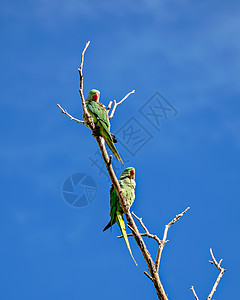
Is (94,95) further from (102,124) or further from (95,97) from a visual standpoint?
(102,124)

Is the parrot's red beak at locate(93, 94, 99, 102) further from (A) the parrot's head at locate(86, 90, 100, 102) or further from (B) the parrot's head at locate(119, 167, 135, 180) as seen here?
(B) the parrot's head at locate(119, 167, 135, 180)

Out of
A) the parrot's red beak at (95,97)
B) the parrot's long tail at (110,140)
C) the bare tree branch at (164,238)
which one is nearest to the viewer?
the bare tree branch at (164,238)

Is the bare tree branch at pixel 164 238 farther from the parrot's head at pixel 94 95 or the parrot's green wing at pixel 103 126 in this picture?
the parrot's head at pixel 94 95

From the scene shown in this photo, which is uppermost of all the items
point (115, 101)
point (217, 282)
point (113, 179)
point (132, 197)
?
point (115, 101)

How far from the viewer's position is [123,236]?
16.1ft

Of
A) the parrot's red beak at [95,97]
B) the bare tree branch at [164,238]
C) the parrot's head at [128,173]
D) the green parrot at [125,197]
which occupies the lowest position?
the bare tree branch at [164,238]

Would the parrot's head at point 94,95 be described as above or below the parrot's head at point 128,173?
above

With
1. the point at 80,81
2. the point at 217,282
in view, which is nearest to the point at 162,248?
the point at 217,282

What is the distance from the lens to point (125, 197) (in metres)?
5.74

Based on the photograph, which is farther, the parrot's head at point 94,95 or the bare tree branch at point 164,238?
the parrot's head at point 94,95

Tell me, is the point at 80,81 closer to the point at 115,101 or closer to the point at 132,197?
the point at 115,101

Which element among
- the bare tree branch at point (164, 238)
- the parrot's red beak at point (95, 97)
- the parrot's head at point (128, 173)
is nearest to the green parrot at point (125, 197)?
the parrot's head at point (128, 173)

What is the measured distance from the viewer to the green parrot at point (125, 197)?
5.33 meters

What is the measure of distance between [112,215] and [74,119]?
1496 mm
